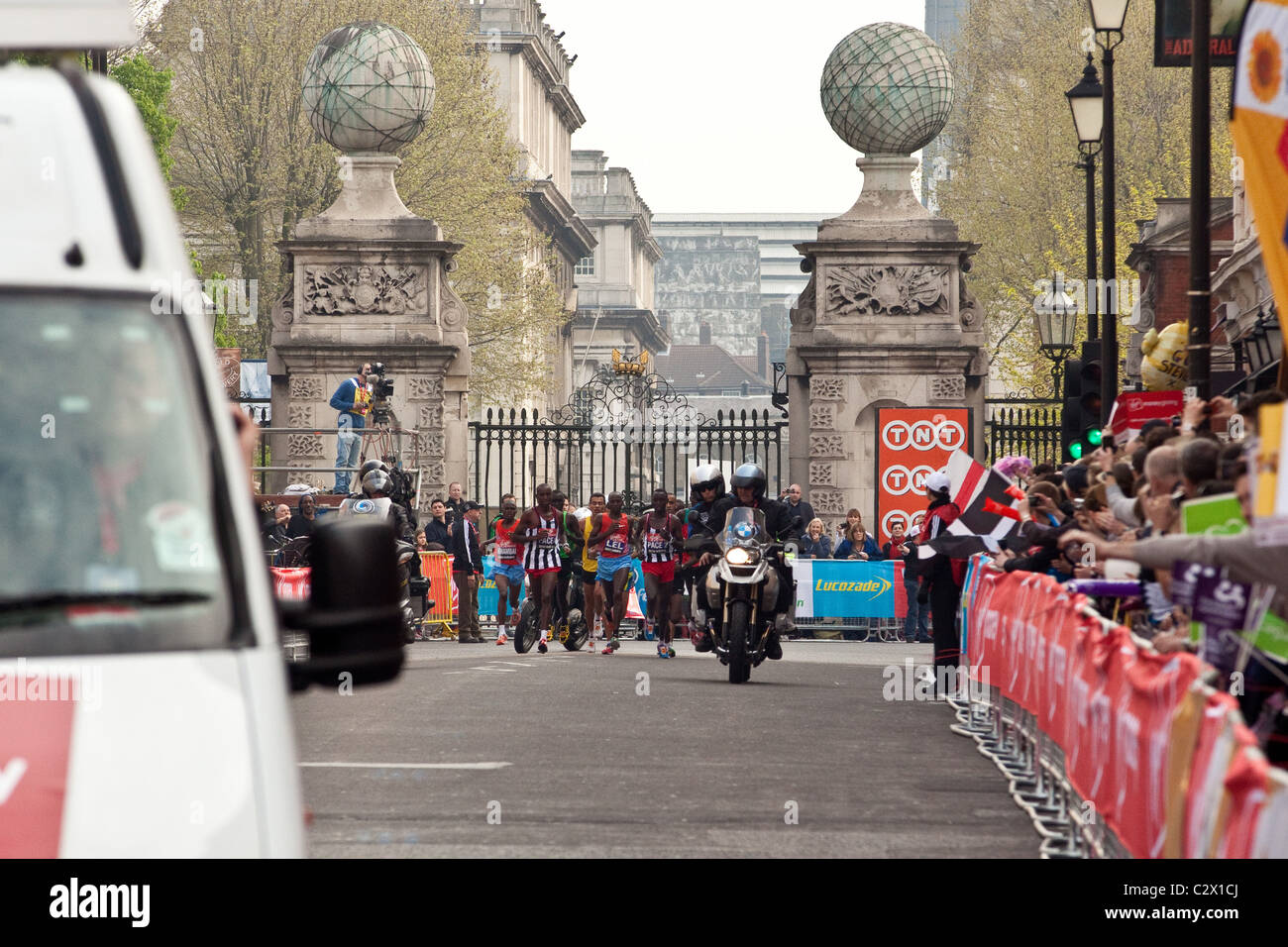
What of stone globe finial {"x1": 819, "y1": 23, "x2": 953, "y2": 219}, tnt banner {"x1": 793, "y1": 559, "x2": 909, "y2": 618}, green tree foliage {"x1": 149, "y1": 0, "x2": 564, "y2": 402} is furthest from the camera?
green tree foliage {"x1": 149, "y1": 0, "x2": 564, "y2": 402}

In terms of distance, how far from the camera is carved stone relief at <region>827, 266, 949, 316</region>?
27844 millimetres

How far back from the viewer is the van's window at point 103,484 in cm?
427

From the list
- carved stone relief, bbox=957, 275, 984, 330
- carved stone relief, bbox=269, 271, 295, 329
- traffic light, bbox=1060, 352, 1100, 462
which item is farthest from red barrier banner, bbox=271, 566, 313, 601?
carved stone relief, bbox=957, 275, 984, 330

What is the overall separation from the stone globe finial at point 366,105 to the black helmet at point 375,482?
6.76 meters

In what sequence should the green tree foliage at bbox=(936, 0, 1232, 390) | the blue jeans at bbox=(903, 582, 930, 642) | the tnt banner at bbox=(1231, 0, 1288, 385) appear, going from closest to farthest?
the tnt banner at bbox=(1231, 0, 1288, 385), the blue jeans at bbox=(903, 582, 930, 642), the green tree foliage at bbox=(936, 0, 1232, 390)

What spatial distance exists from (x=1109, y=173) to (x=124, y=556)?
19906 millimetres

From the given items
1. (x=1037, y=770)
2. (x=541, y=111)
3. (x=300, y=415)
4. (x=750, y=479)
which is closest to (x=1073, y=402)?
(x=750, y=479)

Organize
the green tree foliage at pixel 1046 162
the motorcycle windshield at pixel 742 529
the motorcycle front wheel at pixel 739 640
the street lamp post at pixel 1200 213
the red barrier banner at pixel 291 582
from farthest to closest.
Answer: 1. the green tree foliage at pixel 1046 162
2. the red barrier banner at pixel 291 582
3. the motorcycle windshield at pixel 742 529
4. the motorcycle front wheel at pixel 739 640
5. the street lamp post at pixel 1200 213

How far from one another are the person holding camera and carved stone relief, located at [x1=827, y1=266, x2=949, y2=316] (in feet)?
20.6

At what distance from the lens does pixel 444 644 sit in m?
25.0

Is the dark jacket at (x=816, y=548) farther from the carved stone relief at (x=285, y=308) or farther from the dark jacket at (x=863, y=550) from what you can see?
the carved stone relief at (x=285, y=308)

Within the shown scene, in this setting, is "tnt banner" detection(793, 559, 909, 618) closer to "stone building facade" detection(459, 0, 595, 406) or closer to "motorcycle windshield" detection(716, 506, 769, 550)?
"motorcycle windshield" detection(716, 506, 769, 550)

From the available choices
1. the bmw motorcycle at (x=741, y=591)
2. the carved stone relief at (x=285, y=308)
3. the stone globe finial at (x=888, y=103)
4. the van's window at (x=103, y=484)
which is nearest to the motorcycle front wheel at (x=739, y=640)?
the bmw motorcycle at (x=741, y=591)
